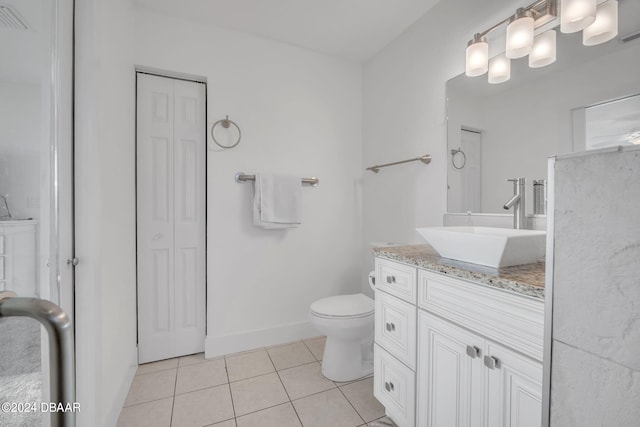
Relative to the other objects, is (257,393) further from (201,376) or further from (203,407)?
(201,376)

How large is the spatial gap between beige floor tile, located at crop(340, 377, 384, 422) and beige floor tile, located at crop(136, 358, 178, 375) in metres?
1.17

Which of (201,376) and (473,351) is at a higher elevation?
(473,351)

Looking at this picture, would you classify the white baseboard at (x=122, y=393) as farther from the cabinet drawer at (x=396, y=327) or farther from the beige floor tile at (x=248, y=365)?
the cabinet drawer at (x=396, y=327)

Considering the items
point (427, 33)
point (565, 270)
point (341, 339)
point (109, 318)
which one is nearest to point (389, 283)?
point (341, 339)

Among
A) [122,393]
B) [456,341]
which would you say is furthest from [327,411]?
[122,393]

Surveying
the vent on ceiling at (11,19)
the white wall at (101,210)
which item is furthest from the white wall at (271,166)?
the vent on ceiling at (11,19)

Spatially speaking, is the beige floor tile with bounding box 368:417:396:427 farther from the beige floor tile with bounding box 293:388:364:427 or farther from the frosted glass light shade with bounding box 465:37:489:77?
the frosted glass light shade with bounding box 465:37:489:77

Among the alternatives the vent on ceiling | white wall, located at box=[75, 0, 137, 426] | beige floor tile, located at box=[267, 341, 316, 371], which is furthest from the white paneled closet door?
the vent on ceiling

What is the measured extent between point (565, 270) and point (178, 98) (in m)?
2.27

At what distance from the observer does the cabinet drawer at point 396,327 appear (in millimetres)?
1188

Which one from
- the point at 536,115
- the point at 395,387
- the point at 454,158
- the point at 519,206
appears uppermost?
the point at 536,115

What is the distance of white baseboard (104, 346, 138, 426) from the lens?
51.3 inches

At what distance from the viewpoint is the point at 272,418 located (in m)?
1.41

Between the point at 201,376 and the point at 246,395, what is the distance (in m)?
0.38
